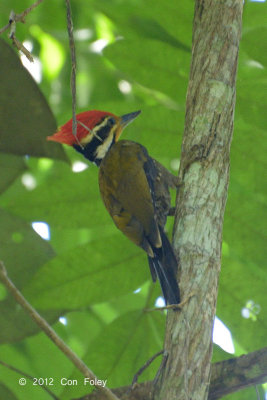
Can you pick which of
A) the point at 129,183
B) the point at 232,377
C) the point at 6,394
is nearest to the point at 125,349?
the point at 6,394

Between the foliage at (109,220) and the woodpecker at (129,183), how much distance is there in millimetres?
68

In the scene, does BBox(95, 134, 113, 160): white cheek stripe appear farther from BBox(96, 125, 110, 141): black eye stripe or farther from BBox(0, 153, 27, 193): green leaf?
BBox(0, 153, 27, 193): green leaf

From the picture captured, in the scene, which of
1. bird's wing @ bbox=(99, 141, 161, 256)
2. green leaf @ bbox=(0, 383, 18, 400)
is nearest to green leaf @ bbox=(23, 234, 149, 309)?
bird's wing @ bbox=(99, 141, 161, 256)

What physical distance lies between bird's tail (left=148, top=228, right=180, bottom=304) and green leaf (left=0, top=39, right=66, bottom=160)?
852 mm

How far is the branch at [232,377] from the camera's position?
2.60 meters

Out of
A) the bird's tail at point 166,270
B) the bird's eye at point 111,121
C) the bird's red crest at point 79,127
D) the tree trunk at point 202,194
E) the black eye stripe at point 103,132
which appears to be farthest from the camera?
the black eye stripe at point 103,132

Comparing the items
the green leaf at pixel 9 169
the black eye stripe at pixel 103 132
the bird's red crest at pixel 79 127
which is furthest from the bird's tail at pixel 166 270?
the green leaf at pixel 9 169

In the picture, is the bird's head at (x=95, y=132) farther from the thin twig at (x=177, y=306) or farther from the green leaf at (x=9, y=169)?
the thin twig at (x=177, y=306)

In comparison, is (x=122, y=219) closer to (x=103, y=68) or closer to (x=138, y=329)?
(x=138, y=329)

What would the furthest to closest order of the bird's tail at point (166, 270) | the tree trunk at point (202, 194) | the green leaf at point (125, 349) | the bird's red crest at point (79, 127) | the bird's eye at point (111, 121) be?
1. the bird's eye at point (111, 121)
2. the bird's red crest at point (79, 127)
3. the green leaf at point (125, 349)
4. the bird's tail at point (166, 270)
5. the tree trunk at point (202, 194)

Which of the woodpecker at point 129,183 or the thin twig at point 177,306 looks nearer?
the thin twig at point 177,306

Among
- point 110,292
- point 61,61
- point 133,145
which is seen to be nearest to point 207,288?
point 110,292

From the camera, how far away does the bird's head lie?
346cm

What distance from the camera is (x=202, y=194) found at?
8.75 feet
